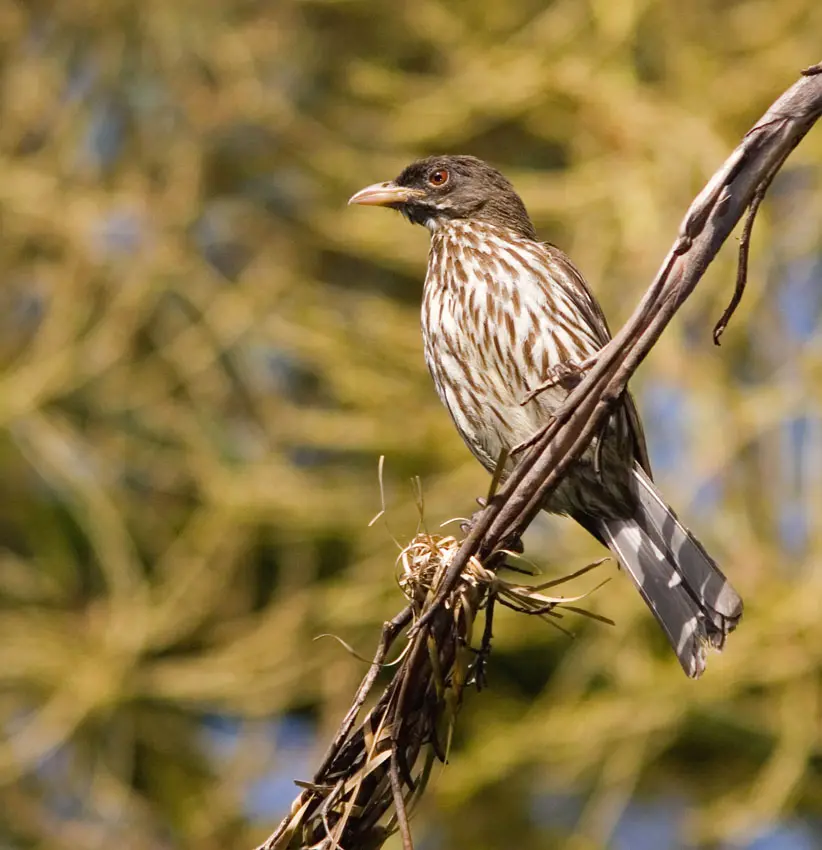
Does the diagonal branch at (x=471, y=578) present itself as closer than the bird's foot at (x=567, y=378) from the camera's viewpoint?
Yes

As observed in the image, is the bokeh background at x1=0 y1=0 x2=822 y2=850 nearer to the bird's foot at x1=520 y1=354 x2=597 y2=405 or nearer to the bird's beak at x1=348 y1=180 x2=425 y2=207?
the bird's beak at x1=348 y1=180 x2=425 y2=207

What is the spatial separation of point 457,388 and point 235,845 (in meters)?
4.08

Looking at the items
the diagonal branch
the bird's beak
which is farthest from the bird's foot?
the bird's beak

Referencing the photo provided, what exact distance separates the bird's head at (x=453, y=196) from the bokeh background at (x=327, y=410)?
1.87m

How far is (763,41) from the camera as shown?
22.4ft

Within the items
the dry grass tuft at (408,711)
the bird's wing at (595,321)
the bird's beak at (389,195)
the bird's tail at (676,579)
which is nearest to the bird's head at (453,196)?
the bird's beak at (389,195)

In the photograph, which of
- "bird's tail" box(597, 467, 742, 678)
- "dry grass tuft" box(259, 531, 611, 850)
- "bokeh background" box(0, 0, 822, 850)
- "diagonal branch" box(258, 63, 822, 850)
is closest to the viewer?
"diagonal branch" box(258, 63, 822, 850)

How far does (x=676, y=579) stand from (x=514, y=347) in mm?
713

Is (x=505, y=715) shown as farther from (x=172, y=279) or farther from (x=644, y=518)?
(x=644, y=518)

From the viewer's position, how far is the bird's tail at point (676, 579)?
8.93 feet

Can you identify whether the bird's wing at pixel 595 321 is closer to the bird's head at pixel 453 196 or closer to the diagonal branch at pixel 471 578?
the bird's head at pixel 453 196

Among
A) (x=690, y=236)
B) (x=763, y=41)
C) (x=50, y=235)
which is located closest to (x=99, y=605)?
(x=50, y=235)

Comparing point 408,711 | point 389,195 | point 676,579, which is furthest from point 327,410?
point 408,711

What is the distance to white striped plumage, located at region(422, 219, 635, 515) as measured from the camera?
3279 mm
